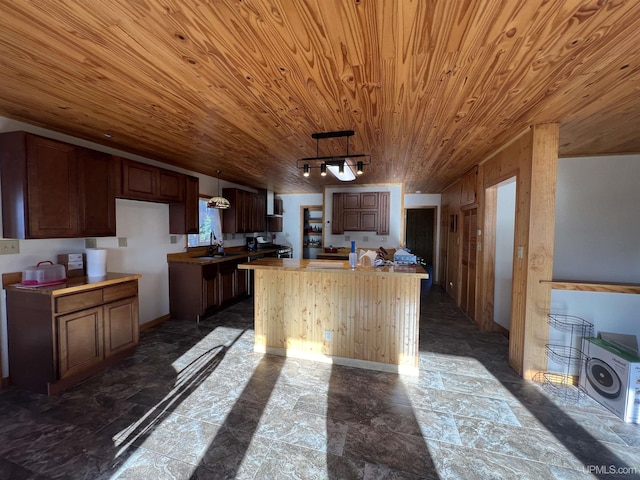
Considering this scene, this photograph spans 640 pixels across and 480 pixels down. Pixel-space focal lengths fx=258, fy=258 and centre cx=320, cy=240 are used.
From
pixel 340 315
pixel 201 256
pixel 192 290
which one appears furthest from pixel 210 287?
pixel 340 315

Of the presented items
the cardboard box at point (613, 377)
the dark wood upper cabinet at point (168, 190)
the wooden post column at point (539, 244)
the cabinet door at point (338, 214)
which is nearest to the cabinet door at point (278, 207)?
the cabinet door at point (338, 214)

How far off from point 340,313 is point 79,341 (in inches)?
98.4

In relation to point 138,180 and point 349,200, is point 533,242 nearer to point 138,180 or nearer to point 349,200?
point 349,200

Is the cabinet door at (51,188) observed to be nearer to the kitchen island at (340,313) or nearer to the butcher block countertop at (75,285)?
the butcher block countertop at (75,285)

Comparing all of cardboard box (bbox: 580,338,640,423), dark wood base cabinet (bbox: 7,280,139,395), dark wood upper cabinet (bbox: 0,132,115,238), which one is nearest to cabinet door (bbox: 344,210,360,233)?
cardboard box (bbox: 580,338,640,423)

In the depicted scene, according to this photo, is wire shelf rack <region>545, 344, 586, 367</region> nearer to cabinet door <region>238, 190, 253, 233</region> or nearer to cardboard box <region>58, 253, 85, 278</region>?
cardboard box <region>58, 253, 85, 278</region>

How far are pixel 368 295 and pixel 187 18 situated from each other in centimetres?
250

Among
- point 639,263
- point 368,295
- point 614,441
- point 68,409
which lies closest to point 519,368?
point 614,441

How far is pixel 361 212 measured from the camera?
5.52 metres

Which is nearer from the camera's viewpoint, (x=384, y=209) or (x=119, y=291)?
(x=119, y=291)

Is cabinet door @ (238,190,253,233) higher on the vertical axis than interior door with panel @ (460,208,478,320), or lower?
higher

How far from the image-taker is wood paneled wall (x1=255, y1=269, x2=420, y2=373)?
2.66 meters

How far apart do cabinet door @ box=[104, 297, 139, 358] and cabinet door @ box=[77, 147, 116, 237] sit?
0.81m

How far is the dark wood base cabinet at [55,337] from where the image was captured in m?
2.21
